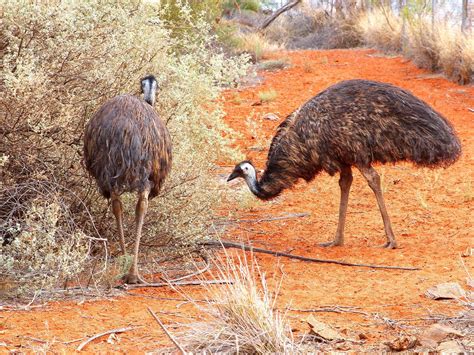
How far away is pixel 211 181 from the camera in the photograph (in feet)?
26.0

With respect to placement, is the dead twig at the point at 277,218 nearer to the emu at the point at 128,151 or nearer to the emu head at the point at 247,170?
the emu head at the point at 247,170

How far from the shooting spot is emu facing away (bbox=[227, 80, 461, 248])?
7043mm

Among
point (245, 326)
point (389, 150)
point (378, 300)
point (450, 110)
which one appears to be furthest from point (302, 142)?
point (450, 110)

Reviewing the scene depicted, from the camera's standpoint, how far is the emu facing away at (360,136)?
23.1 ft

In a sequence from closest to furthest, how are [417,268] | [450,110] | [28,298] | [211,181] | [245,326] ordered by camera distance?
[245,326] → [28,298] → [417,268] → [211,181] → [450,110]

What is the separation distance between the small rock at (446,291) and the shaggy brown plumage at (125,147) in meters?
2.10

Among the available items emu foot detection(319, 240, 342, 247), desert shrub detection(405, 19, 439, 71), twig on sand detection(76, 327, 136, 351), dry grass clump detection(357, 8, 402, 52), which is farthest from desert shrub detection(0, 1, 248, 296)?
dry grass clump detection(357, 8, 402, 52)

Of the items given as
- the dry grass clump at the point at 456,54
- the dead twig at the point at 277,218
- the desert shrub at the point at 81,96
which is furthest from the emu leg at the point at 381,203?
the dry grass clump at the point at 456,54

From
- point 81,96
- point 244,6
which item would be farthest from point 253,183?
point 244,6

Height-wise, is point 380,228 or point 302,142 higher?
point 302,142

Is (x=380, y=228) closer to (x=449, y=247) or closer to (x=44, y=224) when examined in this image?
(x=449, y=247)

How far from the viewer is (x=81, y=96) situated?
662 cm

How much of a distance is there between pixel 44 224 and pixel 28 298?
0.51m

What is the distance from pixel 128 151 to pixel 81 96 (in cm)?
112
